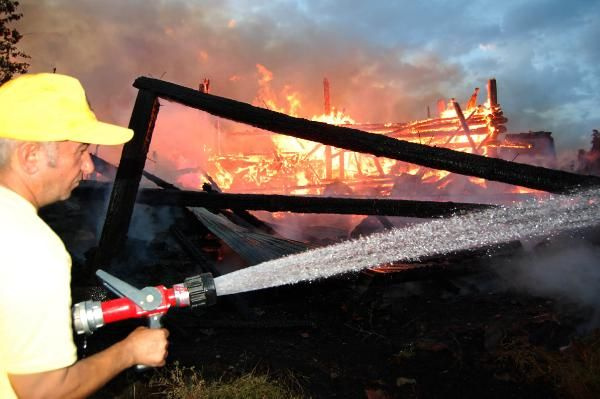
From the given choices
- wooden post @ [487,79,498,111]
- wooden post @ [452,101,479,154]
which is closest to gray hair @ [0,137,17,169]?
wooden post @ [452,101,479,154]

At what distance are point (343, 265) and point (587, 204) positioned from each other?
2321 millimetres

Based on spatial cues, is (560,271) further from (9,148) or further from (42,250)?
(9,148)

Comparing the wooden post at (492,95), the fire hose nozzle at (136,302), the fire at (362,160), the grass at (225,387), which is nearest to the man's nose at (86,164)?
the fire hose nozzle at (136,302)

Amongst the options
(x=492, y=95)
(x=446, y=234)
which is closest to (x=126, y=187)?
(x=446, y=234)

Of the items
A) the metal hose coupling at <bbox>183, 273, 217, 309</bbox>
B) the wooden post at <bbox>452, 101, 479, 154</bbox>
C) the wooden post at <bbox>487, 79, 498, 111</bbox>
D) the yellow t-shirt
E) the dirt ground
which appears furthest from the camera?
the wooden post at <bbox>487, 79, 498, 111</bbox>

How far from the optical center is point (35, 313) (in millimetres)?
1237

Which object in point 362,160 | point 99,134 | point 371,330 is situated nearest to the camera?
point 99,134

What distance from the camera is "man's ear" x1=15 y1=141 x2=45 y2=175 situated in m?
1.47

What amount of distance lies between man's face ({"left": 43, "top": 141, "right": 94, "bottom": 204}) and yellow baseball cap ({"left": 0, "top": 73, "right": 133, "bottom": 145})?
5.5 inches

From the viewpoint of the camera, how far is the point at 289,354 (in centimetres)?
423

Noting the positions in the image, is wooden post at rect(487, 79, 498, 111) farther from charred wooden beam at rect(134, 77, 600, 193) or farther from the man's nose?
the man's nose

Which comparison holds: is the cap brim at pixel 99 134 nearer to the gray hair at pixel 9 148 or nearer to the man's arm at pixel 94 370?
the gray hair at pixel 9 148

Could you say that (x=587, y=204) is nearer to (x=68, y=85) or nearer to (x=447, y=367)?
(x=447, y=367)

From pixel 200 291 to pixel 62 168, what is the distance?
0.77 meters
